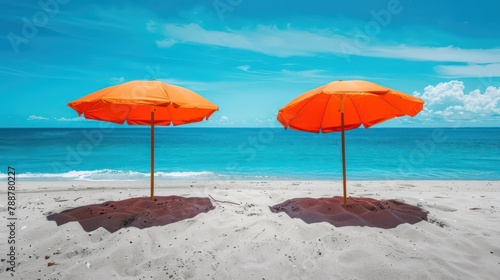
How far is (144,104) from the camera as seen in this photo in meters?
4.49

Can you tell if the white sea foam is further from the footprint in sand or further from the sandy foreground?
the footprint in sand

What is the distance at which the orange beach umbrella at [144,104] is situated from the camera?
15.0 feet

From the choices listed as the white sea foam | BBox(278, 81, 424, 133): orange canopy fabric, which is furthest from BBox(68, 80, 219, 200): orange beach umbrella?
the white sea foam

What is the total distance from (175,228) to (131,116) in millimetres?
3151

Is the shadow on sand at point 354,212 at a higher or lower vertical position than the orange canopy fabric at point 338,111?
lower

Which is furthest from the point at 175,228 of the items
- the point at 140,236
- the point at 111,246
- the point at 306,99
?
the point at 306,99

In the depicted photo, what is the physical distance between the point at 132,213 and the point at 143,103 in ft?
5.96

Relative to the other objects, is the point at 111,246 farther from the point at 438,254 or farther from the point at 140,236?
the point at 438,254

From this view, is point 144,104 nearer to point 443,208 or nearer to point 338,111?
point 338,111

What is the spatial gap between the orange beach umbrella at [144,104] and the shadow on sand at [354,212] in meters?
2.23

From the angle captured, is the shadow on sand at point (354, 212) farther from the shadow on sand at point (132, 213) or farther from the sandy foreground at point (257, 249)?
the shadow on sand at point (132, 213)

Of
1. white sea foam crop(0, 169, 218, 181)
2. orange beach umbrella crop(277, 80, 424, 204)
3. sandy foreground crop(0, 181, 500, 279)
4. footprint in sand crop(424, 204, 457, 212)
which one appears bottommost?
white sea foam crop(0, 169, 218, 181)

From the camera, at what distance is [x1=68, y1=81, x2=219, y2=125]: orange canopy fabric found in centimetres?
457

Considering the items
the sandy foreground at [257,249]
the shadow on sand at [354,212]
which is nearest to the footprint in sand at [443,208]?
the sandy foreground at [257,249]
